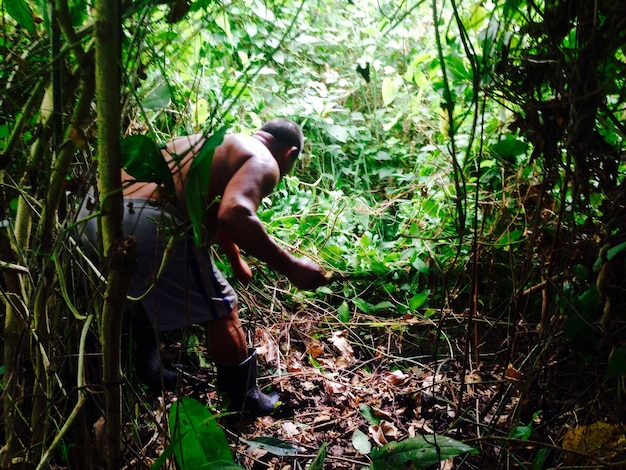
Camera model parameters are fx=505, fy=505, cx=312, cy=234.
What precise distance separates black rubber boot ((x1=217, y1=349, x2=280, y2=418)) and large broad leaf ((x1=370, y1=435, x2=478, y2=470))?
3.52 feet

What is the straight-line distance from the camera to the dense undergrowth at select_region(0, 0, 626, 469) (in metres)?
1.37

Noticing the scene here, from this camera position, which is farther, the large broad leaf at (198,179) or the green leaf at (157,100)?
the green leaf at (157,100)

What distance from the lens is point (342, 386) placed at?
284 centimetres

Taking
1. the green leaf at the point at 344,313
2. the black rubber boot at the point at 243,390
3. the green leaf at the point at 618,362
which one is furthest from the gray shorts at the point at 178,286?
the green leaf at the point at 618,362

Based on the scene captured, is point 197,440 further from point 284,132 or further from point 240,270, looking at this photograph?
point 284,132

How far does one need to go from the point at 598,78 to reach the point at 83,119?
129cm

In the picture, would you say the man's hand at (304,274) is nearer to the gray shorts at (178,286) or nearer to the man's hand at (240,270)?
the gray shorts at (178,286)

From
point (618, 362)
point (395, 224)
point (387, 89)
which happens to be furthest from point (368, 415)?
point (387, 89)

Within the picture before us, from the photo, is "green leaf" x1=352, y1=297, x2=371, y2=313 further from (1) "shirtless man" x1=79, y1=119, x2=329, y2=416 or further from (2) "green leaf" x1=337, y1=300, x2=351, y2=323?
(1) "shirtless man" x1=79, y1=119, x2=329, y2=416

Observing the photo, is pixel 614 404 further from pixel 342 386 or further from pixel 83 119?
pixel 83 119

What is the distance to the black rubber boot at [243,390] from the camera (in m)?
2.62

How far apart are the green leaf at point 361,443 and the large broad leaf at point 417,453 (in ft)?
1.92

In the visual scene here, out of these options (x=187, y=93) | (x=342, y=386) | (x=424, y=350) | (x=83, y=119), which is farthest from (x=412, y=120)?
(x=83, y=119)

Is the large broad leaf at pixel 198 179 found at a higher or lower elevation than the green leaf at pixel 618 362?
higher
